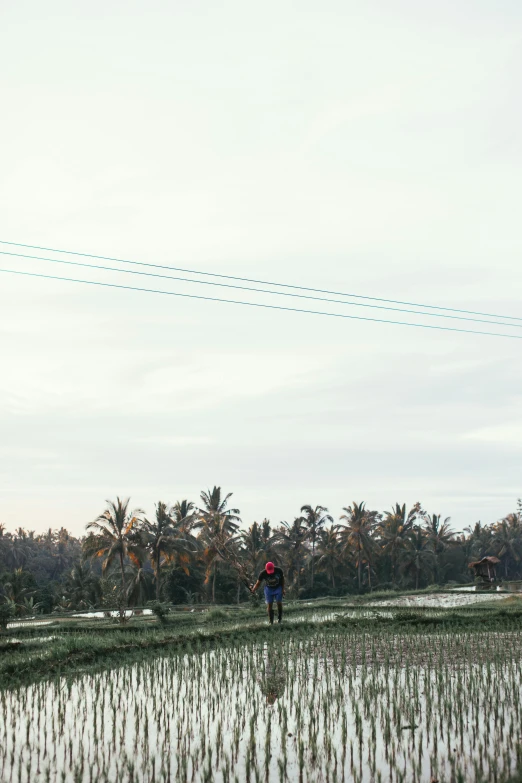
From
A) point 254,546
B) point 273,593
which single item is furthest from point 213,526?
point 273,593

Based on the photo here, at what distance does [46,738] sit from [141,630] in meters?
9.04

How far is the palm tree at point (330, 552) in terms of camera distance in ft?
149

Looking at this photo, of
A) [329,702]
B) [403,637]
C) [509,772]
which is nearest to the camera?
[509,772]

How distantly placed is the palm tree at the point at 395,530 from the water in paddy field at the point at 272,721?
3794 centimetres

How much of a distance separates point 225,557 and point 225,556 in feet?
1.34

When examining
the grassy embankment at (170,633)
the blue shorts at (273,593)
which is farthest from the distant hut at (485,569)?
the blue shorts at (273,593)

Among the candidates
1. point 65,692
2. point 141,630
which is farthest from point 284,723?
point 141,630

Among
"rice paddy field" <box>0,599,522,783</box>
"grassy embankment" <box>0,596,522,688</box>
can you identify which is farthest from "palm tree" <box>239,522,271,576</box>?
"rice paddy field" <box>0,599,522,783</box>

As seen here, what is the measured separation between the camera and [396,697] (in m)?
7.36

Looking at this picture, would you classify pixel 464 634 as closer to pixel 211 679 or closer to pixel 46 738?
pixel 211 679

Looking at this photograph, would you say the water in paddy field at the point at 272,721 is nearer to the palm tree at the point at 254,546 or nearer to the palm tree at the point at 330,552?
the palm tree at the point at 254,546

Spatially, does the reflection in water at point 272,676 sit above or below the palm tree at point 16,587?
above

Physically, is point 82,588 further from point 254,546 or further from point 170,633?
point 170,633

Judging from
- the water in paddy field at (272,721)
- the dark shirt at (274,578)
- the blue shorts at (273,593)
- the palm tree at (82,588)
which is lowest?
the palm tree at (82,588)
